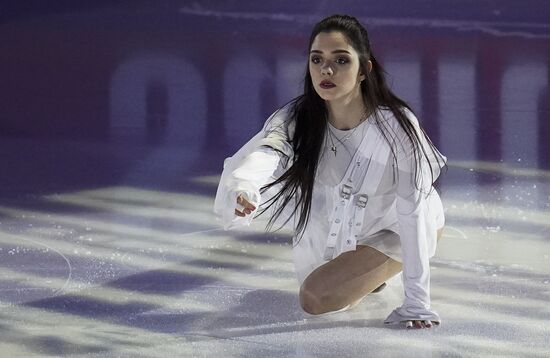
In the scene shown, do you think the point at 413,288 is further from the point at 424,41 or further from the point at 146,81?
the point at 424,41

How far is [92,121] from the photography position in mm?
6508

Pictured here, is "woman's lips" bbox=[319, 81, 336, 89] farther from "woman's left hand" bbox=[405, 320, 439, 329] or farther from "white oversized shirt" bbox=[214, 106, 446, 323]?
"woman's left hand" bbox=[405, 320, 439, 329]

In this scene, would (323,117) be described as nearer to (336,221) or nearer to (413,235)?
(336,221)

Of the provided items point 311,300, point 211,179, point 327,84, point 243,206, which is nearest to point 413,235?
point 311,300

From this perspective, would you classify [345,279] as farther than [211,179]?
No

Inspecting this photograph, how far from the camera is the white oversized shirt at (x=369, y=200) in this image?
374 centimetres

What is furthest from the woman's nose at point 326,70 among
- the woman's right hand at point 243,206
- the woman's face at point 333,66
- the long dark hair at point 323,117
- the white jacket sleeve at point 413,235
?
the woman's right hand at point 243,206

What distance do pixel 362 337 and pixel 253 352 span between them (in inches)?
13.5

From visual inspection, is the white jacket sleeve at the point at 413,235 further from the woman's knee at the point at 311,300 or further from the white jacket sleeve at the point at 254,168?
the white jacket sleeve at the point at 254,168

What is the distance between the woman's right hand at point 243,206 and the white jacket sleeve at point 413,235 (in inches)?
25.2

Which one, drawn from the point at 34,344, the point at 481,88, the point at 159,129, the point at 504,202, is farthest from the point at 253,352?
the point at 481,88

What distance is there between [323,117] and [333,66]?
0.57ft

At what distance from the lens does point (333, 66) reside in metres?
3.71

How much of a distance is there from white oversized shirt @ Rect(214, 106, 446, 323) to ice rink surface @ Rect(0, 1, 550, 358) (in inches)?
6.7
